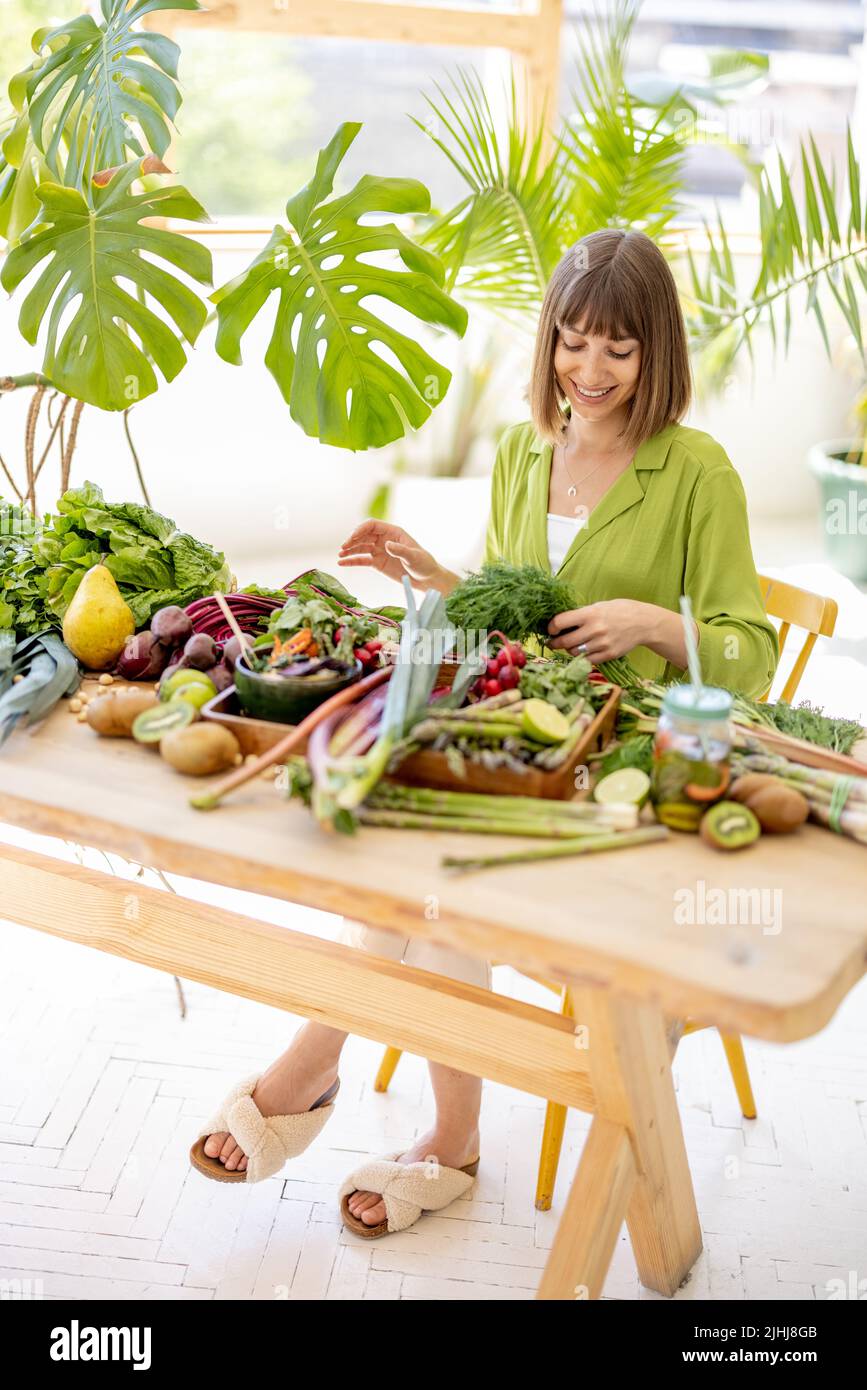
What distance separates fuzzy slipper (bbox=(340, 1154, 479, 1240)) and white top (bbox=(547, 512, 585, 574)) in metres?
1.15

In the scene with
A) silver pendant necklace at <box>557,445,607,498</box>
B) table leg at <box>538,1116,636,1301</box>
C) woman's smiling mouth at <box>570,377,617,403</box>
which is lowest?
table leg at <box>538,1116,636,1301</box>

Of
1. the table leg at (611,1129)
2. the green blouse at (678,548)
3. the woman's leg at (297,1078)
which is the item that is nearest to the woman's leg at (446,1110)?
the woman's leg at (297,1078)

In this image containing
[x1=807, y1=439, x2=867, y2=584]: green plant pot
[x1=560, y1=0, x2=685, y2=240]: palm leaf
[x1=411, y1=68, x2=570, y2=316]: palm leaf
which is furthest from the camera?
[x1=807, y1=439, x2=867, y2=584]: green plant pot

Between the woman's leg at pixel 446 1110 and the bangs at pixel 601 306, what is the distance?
3.62 feet

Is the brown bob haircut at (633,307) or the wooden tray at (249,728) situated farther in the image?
the brown bob haircut at (633,307)

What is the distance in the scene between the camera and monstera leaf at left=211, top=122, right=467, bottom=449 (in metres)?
2.18

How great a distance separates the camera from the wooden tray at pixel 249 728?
1.68 meters

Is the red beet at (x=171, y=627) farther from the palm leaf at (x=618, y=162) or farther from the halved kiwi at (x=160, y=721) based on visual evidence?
the palm leaf at (x=618, y=162)

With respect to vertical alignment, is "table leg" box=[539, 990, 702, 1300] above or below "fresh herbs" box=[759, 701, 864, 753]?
below

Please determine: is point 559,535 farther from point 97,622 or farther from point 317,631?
point 97,622

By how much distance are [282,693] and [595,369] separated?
0.91 m

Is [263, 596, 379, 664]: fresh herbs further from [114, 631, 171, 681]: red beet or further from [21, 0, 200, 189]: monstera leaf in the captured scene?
[21, 0, 200, 189]: monstera leaf

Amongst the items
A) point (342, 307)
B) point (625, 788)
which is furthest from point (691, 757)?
point (342, 307)

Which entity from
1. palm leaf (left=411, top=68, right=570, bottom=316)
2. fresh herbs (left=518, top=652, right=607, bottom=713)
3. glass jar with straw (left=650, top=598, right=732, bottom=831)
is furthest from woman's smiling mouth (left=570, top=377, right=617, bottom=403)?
palm leaf (left=411, top=68, right=570, bottom=316)
